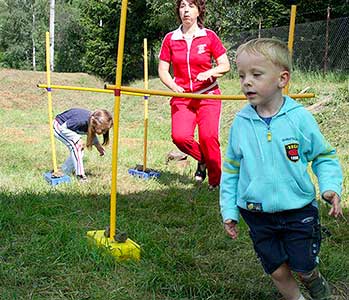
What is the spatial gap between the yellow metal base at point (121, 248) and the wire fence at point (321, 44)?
10902 mm

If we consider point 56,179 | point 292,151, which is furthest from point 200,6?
point 292,151

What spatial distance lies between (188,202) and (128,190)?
0.80 m

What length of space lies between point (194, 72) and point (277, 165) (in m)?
2.79

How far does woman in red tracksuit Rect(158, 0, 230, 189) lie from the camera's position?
486cm

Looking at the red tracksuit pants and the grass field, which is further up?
the red tracksuit pants

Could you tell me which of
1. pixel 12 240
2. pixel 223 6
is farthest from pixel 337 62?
pixel 12 240

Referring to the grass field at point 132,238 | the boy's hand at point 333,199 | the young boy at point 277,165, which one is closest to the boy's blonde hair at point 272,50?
the young boy at point 277,165

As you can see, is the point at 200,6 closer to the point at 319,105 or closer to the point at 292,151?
the point at 292,151

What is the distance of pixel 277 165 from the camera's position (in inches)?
87.6

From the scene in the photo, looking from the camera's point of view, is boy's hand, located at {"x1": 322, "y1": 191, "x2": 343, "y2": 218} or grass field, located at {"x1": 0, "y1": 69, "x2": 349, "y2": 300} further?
grass field, located at {"x1": 0, "y1": 69, "x2": 349, "y2": 300}

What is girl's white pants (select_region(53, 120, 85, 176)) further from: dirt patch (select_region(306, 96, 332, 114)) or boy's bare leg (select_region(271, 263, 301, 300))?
dirt patch (select_region(306, 96, 332, 114))

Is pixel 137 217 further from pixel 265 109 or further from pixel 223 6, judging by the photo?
pixel 223 6

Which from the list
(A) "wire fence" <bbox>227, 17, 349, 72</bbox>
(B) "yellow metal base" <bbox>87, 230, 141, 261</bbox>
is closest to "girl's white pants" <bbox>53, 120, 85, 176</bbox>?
(B) "yellow metal base" <bbox>87, 230, 141, 261</bbox>

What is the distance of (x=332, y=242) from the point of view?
11.8 feet
